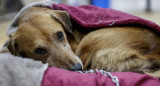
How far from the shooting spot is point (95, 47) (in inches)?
62.0

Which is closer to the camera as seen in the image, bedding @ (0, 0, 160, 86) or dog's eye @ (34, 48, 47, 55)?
bedding @ (0, 0, 160, 86)

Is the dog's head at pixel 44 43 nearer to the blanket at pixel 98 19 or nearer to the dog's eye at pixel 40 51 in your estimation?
the dog's eye at pixel 40 51

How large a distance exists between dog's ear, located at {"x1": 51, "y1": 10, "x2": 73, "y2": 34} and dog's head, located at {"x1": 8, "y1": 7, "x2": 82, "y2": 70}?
6cm

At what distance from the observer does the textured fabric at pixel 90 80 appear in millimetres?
1243

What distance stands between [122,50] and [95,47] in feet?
0.62

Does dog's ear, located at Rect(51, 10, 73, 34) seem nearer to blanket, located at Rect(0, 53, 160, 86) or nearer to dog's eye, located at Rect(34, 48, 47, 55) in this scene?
dog's eye, located at Rect(34, 48, 47, 55)

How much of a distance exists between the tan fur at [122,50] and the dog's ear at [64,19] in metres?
0.24

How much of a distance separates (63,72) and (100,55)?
1.04 ft

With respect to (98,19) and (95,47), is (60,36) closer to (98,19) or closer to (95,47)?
(95,47)

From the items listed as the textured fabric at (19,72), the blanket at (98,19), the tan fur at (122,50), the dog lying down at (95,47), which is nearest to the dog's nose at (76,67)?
the dog lying down at (95,47)

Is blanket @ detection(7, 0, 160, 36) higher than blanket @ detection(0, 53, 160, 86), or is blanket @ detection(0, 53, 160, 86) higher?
blanket @ detection(7, 0, 160, 36)

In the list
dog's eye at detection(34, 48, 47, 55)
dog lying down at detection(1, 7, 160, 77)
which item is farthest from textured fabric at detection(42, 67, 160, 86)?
dog's eye at detection(34, 48, 47, 55)

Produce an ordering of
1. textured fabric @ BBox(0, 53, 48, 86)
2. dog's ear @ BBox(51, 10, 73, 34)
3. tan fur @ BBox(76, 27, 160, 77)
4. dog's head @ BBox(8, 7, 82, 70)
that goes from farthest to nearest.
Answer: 1. dog's ear @ BBox(51, 10, 73, 34)
2. dog's head @ BBox(8, 7, 82, 70)
3. tan fur @ BBox(76, 27, 160, 77)
4. textured fabric @ BBox(0, 53, 48, 86)

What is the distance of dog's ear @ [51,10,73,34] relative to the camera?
5.89 ft
